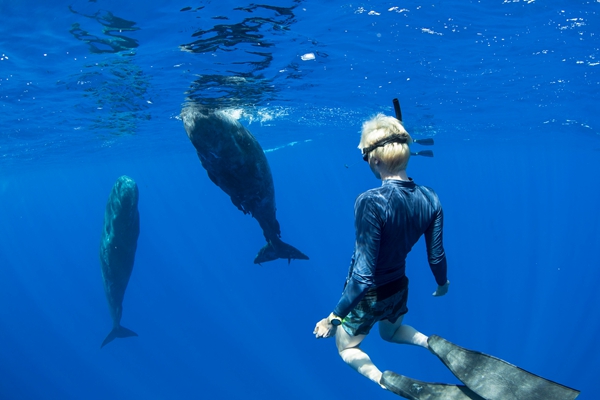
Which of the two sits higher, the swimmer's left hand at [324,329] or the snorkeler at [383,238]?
the snorkeler at [383,238]

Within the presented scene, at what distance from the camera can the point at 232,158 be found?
28.6 ft

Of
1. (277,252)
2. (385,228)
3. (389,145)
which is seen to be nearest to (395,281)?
(385,228)

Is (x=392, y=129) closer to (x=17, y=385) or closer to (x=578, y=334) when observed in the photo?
(x=578, y=334)

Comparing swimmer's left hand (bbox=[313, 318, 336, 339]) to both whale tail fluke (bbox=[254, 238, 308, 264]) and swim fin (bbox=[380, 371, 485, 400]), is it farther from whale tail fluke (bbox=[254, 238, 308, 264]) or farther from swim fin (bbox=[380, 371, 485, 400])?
whale tail fluke (bbox=[254, 238, 308, 264])

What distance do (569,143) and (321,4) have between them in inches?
1319

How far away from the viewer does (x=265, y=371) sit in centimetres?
3281

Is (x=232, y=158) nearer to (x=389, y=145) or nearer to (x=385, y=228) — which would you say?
(x=389, y=145)

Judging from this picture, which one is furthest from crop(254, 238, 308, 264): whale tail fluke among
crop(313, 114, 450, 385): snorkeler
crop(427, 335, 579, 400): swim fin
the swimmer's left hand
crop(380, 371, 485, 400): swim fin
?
crop(427, 335, 579, 400): swim fin

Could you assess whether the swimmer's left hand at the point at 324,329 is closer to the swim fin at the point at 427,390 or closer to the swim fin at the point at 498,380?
the swim fin at the point at 427,390

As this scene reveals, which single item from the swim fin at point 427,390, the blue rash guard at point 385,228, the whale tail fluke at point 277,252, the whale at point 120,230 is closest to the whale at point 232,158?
the whale tail fluke at point 277,252

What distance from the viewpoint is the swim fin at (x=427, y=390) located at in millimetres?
3359

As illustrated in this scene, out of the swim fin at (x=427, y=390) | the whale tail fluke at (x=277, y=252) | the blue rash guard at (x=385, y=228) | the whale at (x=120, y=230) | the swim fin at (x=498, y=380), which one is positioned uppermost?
the blue rash guard at (x=385, y=228)

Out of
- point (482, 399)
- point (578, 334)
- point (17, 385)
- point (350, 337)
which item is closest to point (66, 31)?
point (350, 337)

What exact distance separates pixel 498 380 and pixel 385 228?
157 centimetres
